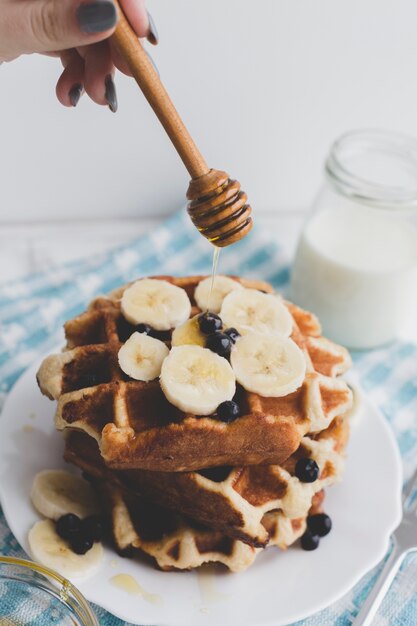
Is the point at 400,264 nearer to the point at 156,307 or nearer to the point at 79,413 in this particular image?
the point at 156,307

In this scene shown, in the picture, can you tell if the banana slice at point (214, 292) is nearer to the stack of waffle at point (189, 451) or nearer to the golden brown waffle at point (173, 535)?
the stack of waffle at point (189, 451)

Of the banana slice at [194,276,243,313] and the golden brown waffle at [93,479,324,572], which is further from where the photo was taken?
the banana slice at [194,276,243,313]


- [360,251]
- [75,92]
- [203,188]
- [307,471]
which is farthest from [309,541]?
[75,92]

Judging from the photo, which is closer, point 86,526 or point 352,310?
point 86,526

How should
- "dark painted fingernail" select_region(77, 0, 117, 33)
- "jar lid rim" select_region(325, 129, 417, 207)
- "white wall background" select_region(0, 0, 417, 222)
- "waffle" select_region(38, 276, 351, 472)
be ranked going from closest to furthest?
"dark painted fingernail" select_region(77, 0, 117, 33) → "waffle" select_region(38, 276, 351, 472) → "jar lid rim" select_region(325, 129, 417, 207) → "white wall background" select_region(0, 0, 417, 222)

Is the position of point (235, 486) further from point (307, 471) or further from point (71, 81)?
point (71, 81)

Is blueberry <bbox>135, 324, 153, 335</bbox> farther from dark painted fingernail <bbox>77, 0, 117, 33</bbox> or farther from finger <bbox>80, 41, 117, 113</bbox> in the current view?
dark painted fingernail <bbox>77, 0, 117, 33</bbox>

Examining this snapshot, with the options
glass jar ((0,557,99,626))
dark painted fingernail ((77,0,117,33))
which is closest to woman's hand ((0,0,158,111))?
dark painted fingernail ((77,0,117,33))

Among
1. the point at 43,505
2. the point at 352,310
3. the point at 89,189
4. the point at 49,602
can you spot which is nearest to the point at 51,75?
the point at 89,189
